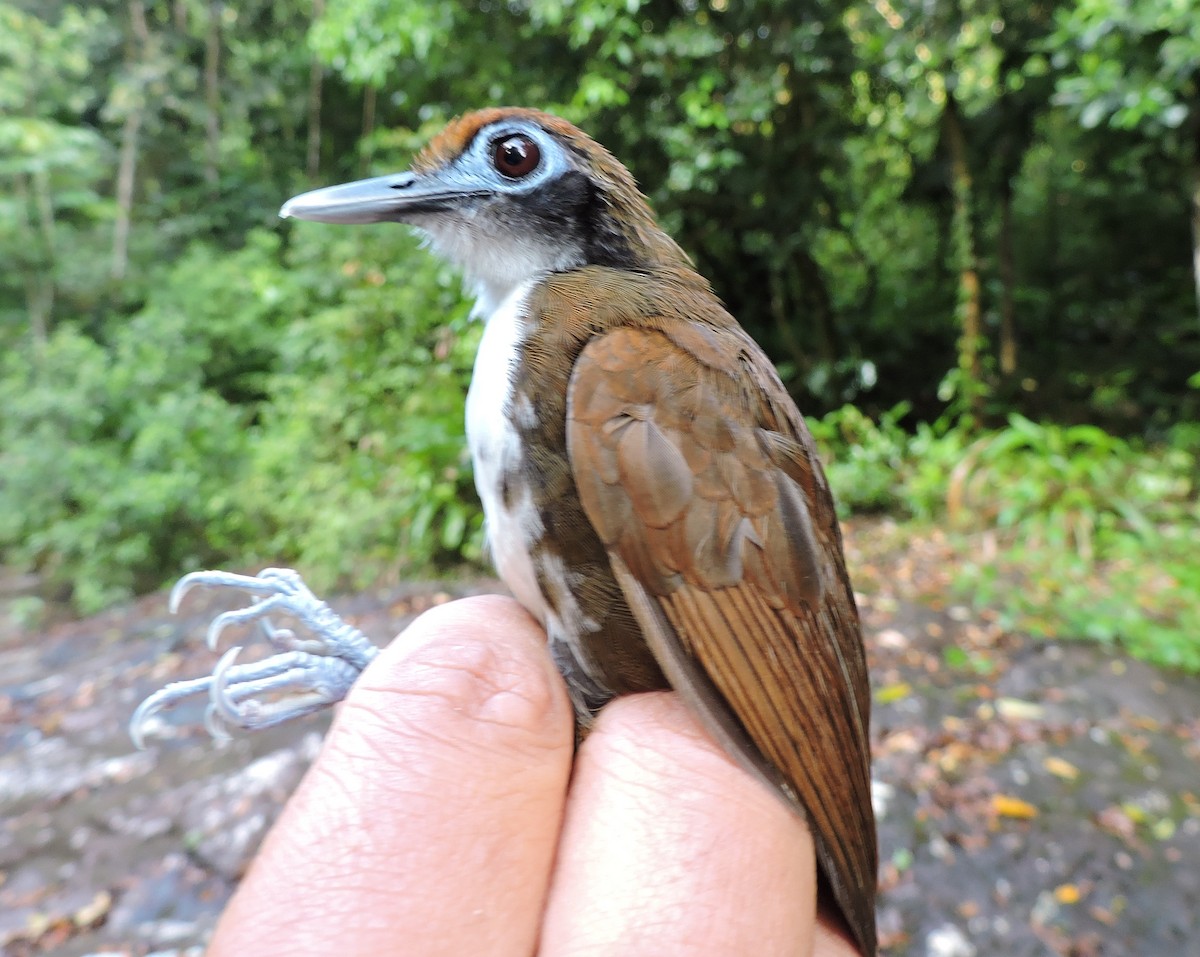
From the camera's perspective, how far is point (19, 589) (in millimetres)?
6738

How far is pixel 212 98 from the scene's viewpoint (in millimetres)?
12930

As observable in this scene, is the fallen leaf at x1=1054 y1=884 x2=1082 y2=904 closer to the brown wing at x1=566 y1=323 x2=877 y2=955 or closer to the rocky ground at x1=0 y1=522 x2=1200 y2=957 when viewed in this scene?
the rocky ground at x1=0 y1=522 x2=1200 y2=957

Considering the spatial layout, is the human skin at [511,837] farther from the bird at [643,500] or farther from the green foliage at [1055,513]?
the green foliage at [1055,513]

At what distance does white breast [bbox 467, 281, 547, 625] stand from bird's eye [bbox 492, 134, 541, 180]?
311 mm

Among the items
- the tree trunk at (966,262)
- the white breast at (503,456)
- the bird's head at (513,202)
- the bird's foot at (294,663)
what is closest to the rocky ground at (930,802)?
the bird's foot at (294,663)

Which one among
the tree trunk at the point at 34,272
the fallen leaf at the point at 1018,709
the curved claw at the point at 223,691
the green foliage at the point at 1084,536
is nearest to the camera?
the curved claw at the point at 223,691

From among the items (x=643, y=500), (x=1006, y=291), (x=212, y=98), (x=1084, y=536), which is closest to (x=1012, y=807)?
(x=643, y=500)

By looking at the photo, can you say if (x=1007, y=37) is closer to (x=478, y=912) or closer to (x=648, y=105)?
(x=648, y=105)

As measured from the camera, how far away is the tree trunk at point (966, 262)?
651 cm

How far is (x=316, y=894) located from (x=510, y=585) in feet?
1.87

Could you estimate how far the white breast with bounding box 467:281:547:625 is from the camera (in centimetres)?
121

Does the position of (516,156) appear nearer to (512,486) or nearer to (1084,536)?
(512,486)

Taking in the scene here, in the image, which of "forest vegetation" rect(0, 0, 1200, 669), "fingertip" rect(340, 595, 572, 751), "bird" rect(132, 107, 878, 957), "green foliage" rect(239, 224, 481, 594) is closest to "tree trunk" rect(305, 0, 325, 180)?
"forest vegetation" rect(0, 0, 1200, 669)

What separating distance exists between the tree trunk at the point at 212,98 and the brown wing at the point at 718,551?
1373 cm
